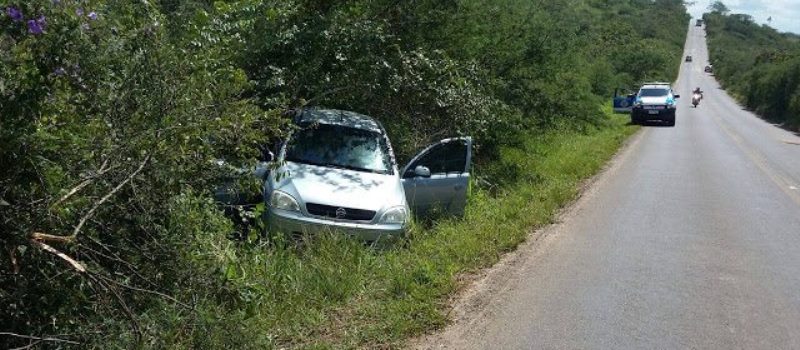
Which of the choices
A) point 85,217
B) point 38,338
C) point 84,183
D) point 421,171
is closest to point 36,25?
point 84,183

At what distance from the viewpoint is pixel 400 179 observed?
8.75 meters

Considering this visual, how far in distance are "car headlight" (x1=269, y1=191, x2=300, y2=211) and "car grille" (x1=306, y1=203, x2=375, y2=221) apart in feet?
0.47

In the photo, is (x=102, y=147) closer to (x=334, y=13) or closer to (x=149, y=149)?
(x=149, y=149)

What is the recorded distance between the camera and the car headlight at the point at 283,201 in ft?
24.7

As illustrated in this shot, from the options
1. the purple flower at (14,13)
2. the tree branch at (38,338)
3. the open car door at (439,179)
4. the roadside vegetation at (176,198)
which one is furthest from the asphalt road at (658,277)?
the purple flower at (14,13)

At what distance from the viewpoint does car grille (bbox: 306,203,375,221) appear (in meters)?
7.55

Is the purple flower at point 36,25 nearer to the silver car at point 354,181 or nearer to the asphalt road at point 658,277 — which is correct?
the asphalt road at point 658,277

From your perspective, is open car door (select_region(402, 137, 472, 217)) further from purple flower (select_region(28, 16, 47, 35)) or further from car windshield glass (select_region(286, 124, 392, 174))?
purple flower (select_region(28, 16, 47, 35))

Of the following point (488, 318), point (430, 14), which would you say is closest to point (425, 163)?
point (430, 14)

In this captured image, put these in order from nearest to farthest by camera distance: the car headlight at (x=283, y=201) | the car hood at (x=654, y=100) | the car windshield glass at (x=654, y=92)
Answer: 1. the car headlight at (x=283, y=201)
2. the car hood at (x=654, y=100)
3. the car windshield glass at (x=654, y=92)

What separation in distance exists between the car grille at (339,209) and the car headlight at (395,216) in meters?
0.14

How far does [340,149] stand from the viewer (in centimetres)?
890

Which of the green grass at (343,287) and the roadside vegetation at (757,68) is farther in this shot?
the roadside vegetation at (757,68)

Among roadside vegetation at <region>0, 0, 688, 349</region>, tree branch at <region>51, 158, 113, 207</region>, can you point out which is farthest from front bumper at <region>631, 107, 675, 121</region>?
tree branch at <region>51, 158, 113, 207</region>
